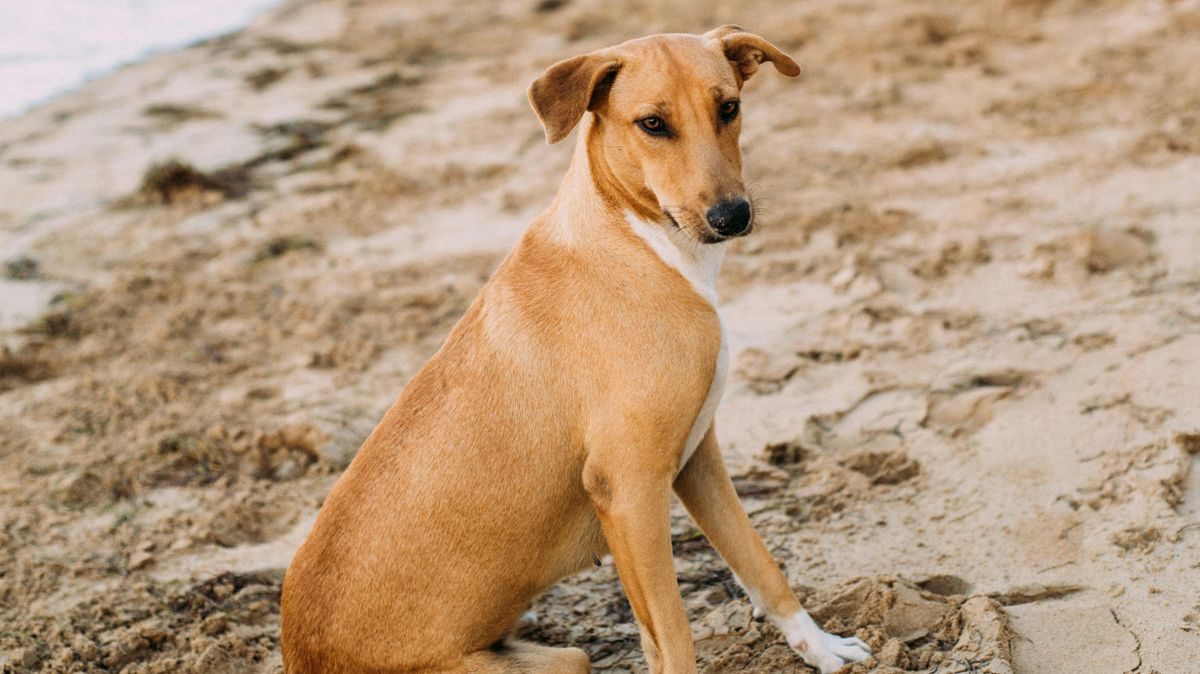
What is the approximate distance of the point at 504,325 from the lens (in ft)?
11.3

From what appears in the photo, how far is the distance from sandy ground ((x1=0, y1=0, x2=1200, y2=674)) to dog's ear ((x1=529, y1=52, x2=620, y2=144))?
1.70m

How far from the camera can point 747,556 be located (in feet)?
11.6

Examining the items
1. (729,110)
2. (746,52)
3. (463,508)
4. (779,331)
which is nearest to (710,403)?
(463,508)

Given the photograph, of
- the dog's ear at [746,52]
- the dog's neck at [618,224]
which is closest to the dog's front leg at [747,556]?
the dog's neck at [618,224]

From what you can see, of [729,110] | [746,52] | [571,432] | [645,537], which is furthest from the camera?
[746,52]

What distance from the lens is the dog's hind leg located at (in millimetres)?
3213

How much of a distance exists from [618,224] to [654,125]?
0.32m

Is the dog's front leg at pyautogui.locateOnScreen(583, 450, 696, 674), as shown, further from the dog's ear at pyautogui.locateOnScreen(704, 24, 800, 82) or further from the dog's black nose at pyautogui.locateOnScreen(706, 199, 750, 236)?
the dog's ear at pyautogui.locateOnScreen(704, 24, 800, 82)

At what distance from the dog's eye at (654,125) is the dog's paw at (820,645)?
5.15ft

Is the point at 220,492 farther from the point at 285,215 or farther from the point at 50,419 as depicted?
the point at 285,215

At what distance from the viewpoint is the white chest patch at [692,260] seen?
339 centimetres

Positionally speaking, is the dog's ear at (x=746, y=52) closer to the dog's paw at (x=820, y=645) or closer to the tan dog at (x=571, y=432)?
the tan dog at (x=571, y=432)

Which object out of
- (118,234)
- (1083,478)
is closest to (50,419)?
(118,234)

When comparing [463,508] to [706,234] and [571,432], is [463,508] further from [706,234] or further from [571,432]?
[706,234]
